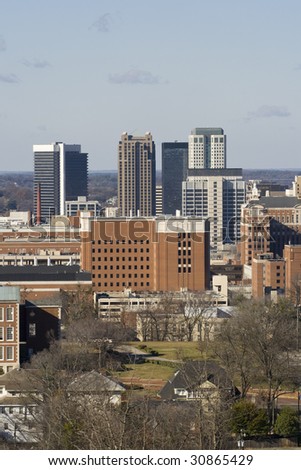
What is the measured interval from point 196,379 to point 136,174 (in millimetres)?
156532

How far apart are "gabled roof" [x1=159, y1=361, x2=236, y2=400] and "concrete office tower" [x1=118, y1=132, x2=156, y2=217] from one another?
148 m

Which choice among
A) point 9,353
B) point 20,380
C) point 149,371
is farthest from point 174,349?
point 20,380

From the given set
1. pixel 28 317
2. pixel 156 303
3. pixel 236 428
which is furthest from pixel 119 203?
pixel 236 428

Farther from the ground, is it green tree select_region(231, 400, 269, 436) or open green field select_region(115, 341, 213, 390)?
green tree select_region(231, 400, 269, 436)

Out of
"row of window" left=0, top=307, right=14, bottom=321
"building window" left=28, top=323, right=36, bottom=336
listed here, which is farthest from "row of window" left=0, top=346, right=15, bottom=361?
"building window" left=28, top=323, right=36, bottom=336

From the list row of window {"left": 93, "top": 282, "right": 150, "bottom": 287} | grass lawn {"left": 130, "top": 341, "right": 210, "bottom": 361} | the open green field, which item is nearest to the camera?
the open green field

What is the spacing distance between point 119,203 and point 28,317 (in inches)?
5555

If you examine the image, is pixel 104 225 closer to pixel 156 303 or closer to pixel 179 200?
pixel 156 303

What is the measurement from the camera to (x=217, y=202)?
16075cm

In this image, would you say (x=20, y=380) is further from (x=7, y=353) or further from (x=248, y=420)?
(x=248, y=420)

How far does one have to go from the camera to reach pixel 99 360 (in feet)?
154

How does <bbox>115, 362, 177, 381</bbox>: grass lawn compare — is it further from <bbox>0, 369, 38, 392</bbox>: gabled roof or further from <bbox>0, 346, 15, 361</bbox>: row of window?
<bbox>0, 346, 15, 361</bbox>: row of window

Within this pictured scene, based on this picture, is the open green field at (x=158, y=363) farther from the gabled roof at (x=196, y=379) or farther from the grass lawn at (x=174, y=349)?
the gabled roof at (x=196, y=379)

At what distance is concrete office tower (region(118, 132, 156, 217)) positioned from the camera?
Result: 633ft
